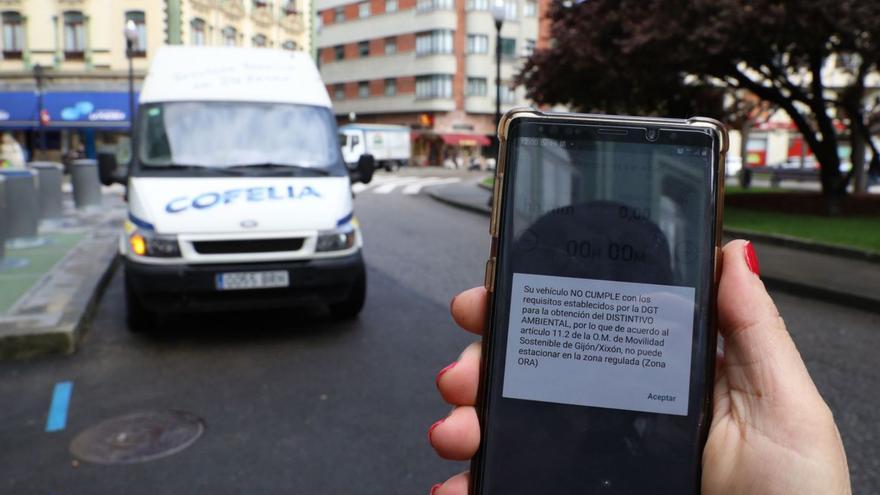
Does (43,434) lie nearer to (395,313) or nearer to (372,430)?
(372,430)

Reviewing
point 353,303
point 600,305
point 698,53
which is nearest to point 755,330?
point 600,305

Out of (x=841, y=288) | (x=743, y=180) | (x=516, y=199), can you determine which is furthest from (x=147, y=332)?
(x=743, y=180)

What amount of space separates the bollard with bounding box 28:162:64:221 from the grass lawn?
40.3ft

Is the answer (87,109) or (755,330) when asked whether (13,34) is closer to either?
(87,109)

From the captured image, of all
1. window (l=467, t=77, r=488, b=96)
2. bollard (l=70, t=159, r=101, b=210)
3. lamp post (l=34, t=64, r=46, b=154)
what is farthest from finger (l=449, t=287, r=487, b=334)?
window (l=467, t=77, r=488, b=96)

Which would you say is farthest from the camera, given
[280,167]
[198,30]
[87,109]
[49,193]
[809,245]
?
[198,30]

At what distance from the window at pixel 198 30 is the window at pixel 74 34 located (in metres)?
4.50

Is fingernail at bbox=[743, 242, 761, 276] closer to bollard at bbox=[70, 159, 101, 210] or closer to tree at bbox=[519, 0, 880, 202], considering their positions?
tree at bbox=[519, 0, 880, 202]

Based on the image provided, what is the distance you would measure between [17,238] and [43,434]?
309 inches

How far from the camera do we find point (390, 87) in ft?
210

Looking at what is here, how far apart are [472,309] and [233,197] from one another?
15.4 ft

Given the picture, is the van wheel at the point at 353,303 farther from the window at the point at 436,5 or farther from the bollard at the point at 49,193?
the window at the point at 436,5

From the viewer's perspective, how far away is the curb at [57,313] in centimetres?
575

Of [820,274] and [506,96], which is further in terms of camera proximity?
[506,96]
